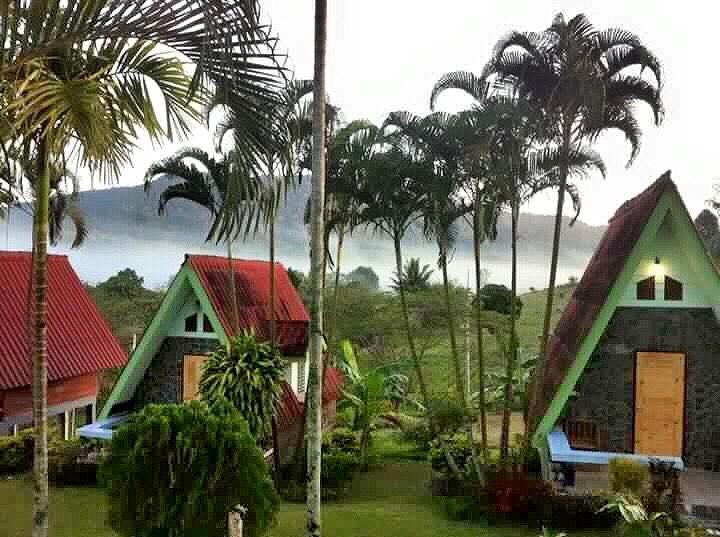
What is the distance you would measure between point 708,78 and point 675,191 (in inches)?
258

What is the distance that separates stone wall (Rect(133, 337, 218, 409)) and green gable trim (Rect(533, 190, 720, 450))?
6.97m

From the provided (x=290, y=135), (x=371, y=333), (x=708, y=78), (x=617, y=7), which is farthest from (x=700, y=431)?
(x=371, y=333)

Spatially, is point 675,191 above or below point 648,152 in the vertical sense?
below

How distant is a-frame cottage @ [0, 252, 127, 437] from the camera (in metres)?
11.3

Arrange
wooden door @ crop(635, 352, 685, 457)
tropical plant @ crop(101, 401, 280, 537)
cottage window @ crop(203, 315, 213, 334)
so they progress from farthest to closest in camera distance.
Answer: cottage window @ crop(203, 315, 213, 334) → wooden door @ crop(635, 352, 685, 457) → tropical plant @ crop(101, 401, 280, 537)

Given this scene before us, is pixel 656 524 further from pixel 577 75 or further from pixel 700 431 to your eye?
pixel 577 75

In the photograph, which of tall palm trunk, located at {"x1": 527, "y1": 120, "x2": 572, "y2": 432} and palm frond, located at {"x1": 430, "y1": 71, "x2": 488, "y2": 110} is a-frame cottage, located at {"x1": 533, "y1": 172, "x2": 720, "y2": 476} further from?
palm frond, located at {"x1": 430, "y1": 71, "x2": 488, "y2": 110}

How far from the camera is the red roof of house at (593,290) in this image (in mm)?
10219

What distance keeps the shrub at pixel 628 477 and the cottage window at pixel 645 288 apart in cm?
299

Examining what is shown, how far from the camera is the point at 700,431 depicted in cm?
1063

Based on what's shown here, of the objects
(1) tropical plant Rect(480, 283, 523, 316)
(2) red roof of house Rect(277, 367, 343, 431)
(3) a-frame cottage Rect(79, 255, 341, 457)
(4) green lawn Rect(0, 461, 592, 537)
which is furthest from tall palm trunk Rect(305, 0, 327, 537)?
(1) tropical plant Rect(480, 283, 523, 316)

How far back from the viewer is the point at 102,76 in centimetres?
565

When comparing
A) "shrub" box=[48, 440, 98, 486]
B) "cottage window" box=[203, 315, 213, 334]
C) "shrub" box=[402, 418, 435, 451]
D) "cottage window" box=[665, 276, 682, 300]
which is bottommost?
"shrub" box=[402, 418, 435, 451]

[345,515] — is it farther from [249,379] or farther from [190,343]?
[190,343]
